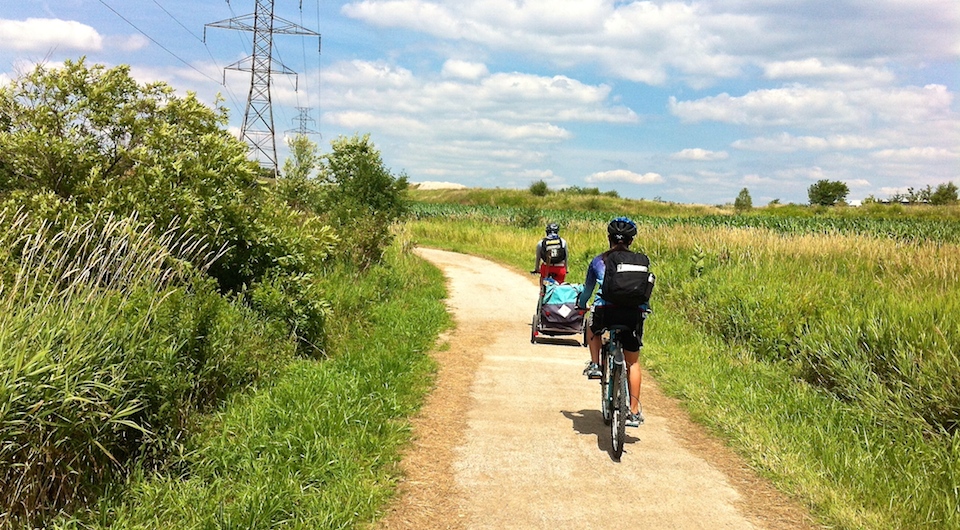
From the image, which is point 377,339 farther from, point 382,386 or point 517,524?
point 517,524

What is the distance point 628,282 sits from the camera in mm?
5312

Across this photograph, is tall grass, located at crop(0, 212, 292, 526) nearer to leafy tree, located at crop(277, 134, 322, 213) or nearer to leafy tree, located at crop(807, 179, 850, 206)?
leafy tree, located at crop(277, 134, 322, 213)

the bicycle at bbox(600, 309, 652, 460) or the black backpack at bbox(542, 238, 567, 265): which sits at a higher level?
the black backpack at bbox(542, 238, 567, 265)

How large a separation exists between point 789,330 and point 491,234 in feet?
71.4

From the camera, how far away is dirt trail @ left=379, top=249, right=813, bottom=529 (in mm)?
4363

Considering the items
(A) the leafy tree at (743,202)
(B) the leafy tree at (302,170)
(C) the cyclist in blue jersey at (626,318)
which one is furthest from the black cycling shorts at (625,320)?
(A) the leafy tree at (743,202)

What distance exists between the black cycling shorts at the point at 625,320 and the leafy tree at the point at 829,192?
94.9 metres

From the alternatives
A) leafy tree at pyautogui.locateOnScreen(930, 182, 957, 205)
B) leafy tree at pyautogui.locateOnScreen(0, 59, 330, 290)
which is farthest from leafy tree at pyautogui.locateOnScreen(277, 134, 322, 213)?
leafy tree at pyautogui.locateOnScreen(930, 182, 957, 205)

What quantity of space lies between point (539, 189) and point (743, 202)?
27751 mm

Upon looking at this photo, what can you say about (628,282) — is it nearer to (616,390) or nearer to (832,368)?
(616,390)

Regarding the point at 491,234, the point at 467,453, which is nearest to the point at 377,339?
the point at 467,453

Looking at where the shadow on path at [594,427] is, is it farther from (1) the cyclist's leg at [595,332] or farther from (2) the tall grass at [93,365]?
(2) the tall grass at [93,365]

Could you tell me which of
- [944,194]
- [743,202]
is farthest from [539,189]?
[944,194]

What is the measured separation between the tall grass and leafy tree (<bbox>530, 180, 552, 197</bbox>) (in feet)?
283
